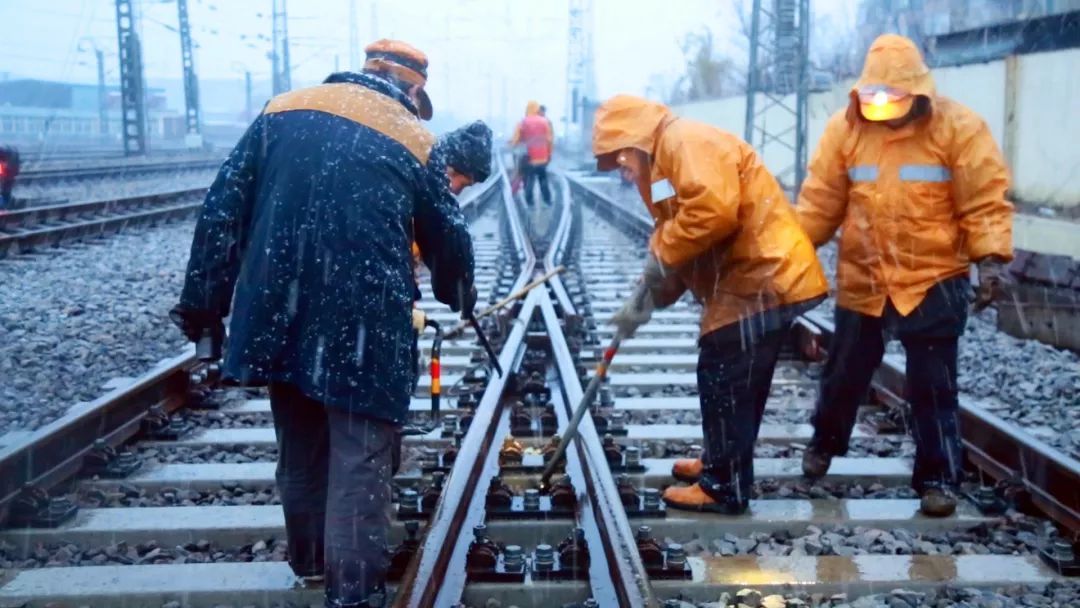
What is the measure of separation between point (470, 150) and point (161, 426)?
2.45 m

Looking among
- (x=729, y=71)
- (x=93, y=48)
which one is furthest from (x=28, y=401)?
(x=93, y=48)

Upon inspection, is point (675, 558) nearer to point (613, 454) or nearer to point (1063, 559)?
point (613, 454)

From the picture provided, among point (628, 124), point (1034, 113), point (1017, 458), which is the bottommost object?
point (1017, 458)

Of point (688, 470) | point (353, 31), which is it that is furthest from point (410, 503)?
point (353, 31)

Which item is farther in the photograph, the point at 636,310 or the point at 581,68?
the point at 581,68

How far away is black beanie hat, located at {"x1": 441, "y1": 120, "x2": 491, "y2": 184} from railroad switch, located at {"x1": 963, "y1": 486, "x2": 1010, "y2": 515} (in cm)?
221

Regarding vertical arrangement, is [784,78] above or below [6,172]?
above

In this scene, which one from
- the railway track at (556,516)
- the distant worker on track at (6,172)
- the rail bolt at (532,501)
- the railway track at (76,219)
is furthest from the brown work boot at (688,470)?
the distant worker on track at (6,172)

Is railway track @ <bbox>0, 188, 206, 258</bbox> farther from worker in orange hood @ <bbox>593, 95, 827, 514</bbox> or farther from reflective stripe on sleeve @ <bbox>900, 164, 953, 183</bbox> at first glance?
reflective stripe on sleeve @ <bbox>900, 164, 953, 183</bbox>

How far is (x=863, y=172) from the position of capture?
445cm

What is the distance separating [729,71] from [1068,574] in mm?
44666

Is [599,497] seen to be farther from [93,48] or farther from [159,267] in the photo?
[93,48]

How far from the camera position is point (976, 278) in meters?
4.32

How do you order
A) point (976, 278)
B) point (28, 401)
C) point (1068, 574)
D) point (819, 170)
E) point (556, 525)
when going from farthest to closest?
point (28, 401) < point (819, 170) < point (976, 278) < point (556, 525) < point (1068, 574)
